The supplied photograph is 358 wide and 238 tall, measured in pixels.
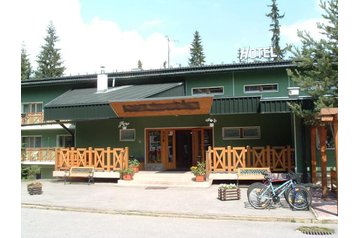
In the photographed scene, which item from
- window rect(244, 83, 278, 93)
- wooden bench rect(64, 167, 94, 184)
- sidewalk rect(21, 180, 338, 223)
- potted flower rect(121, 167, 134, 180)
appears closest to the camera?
sidewalk rect(21, 180, 338, 223)

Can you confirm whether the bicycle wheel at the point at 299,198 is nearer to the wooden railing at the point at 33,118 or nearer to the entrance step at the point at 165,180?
the entrance step at the point at 165,180

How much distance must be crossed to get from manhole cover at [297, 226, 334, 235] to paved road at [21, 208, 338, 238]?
17 centimetres

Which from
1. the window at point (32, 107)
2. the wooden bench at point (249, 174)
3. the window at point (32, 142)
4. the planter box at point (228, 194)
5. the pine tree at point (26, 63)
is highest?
the pine tree at point (26, 63)

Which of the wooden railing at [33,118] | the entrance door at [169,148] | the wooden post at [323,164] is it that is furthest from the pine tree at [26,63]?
the wooden post at [323,164]

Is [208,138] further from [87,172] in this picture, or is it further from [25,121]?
[25,121]

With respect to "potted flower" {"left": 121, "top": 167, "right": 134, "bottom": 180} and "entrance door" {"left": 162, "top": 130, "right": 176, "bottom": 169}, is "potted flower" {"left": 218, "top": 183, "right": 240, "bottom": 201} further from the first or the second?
"entrance door" {"left": 162, "top": 130, "right": 176, "bottom": 169}

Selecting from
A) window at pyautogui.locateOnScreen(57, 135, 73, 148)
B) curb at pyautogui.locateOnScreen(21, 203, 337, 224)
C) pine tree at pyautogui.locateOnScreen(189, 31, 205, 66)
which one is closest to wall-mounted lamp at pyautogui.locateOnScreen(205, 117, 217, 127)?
curb at pyautogui.locateOnScreen(21, 203, 337, 224)

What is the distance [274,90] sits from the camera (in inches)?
760

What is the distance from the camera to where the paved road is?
7809mm

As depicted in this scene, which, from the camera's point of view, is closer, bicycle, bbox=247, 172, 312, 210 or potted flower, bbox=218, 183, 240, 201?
bicycle, bbox=247, 172, 312, 210

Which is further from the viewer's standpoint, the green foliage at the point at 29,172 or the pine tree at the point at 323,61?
the green foliage at the point at 29,172

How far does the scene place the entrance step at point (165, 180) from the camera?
15.5 m

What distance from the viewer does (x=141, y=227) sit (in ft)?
28.2

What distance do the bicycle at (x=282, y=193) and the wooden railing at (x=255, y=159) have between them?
4.73 metres
